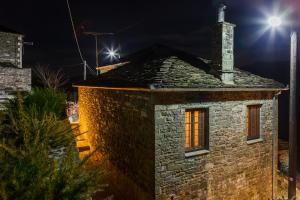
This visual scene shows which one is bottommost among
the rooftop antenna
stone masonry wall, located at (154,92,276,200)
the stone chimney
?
stone masonry wall, located at (154,92,276,200)

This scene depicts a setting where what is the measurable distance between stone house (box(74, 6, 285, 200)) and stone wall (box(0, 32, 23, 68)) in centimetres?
1253

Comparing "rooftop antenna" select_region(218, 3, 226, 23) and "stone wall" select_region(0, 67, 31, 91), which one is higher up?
"rooftop antenna" select_region(218, 3, 226, 23)

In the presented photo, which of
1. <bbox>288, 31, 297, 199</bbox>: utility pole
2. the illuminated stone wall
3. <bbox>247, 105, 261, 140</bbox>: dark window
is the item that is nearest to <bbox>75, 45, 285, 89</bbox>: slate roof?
the illuminated stone wall

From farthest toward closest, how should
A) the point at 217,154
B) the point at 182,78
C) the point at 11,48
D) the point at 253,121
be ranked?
the point at 11,48, the point at 253,121, the point at 217,154, the point at 182,78

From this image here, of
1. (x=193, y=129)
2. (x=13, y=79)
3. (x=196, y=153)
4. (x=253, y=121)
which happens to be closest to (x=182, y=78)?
(x=193, y=129)

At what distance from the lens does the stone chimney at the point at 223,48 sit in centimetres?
958

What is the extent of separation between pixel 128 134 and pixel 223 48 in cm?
468

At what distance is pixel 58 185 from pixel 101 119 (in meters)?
7.36

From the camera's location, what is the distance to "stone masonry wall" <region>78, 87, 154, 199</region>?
8.34 meters

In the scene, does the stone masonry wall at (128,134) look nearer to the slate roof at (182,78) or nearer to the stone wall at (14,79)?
the slate roof at (182,78)

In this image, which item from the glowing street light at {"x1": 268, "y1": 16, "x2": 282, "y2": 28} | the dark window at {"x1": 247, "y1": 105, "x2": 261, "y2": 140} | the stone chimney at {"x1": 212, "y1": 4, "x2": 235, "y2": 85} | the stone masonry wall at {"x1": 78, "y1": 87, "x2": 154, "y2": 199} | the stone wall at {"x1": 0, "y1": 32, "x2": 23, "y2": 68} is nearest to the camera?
the glowing street light at {"x1": 268, "y1": 16, "x2": 282, "y2": 28}

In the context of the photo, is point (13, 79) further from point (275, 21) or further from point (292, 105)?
point (292, 105)

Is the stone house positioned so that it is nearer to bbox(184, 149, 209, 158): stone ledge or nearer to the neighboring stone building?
bbox(184, 149, 209, 158): stone ledge

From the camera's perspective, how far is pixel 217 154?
945 cm
